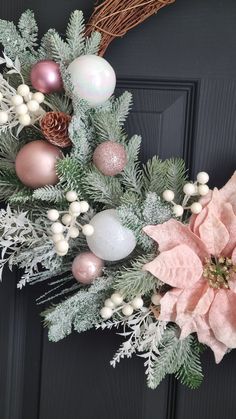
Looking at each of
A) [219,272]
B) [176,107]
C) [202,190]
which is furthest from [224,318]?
[176,107]

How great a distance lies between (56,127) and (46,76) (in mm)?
71

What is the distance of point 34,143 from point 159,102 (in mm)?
217

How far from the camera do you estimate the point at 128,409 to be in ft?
2.95

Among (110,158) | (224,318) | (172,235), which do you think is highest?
(110,158)

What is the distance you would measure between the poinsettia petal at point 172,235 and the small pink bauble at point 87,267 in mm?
82

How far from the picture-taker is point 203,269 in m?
0.75

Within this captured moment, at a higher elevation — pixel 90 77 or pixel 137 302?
pixel 90 77

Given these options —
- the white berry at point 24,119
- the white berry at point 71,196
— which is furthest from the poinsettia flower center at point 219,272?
the white berry at point 24,119

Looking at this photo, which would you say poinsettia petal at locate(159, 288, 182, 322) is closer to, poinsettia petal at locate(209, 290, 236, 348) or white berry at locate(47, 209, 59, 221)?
poinsettia petal at locate(209, 290, 236, 348)

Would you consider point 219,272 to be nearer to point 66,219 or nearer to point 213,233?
point 213,233

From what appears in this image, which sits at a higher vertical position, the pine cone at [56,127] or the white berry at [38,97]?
the white berry at [38,97]

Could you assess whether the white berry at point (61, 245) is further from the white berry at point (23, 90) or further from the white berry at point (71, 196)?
the white berry at point (23, 90)

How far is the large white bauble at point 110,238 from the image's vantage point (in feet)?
2.34

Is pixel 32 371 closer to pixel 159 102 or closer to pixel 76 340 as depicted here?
pixel 76 340
